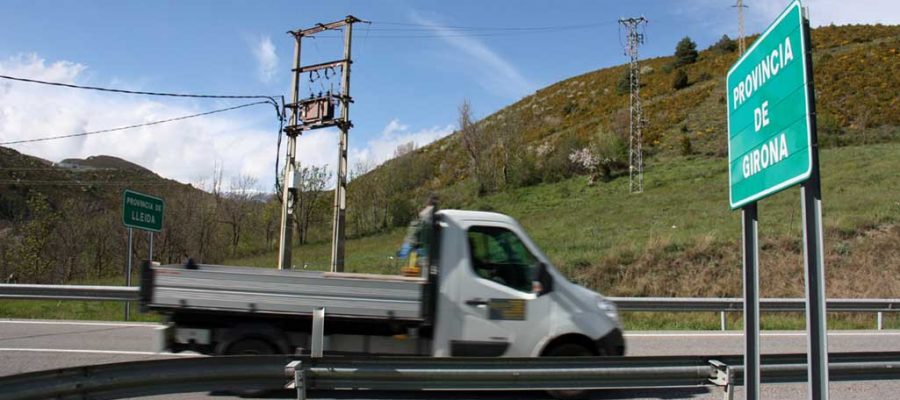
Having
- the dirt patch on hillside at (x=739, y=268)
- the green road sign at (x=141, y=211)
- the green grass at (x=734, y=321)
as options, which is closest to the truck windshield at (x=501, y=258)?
the green grass at (x=734, y=321)

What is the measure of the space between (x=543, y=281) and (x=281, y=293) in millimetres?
2778

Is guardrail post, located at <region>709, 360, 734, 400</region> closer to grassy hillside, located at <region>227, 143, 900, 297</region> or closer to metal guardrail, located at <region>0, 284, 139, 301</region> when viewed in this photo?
metal guardrail, located at <region>0, 284, 139, 301</region>

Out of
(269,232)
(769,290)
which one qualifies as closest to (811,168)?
(769,290)

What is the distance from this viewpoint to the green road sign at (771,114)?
9.75 feet

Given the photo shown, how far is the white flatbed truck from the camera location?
7105mm

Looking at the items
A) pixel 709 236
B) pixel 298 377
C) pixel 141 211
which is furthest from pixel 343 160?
pixel 298 377

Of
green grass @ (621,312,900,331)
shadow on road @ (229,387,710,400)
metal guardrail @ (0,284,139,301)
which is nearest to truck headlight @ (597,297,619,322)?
shadow on road @ (229,387,710,400)

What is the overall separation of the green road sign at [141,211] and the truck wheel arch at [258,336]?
9133 millimetres

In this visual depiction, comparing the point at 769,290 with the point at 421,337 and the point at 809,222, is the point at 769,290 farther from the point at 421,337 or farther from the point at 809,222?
the point at 809,222

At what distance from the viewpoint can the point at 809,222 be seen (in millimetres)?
2869

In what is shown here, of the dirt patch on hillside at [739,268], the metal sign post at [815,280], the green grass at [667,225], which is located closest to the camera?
the metal sign post at [815,280]

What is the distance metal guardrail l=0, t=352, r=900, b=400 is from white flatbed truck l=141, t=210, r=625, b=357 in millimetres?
1902

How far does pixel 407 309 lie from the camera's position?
A: 7078 millimetres

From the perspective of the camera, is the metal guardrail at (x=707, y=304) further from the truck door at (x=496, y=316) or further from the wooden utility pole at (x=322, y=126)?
the wooden utility pole at (x=322, y=126)
